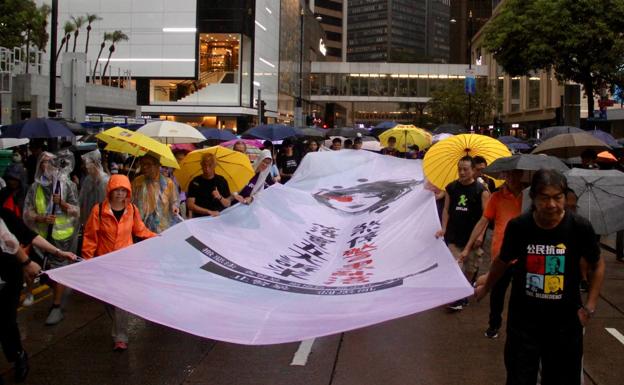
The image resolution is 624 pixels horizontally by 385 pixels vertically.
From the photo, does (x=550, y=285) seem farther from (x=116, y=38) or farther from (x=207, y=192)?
(x=116, y=38)

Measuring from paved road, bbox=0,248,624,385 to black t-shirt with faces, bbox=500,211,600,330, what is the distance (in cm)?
181

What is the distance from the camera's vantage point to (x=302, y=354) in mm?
6449

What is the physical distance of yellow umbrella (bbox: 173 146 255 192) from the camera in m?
9.41

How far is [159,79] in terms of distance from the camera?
57.4 metres

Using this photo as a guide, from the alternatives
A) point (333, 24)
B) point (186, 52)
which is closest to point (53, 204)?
point (186, 52)

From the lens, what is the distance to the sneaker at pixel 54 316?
735cm

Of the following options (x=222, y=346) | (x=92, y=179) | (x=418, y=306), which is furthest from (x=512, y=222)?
(x=92, y=179)

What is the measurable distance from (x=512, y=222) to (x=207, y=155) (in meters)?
5.21

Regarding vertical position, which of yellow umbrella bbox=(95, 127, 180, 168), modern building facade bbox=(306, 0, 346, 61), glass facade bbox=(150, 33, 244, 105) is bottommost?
yellow umbrella bbox=(95, 127, 180, 168)

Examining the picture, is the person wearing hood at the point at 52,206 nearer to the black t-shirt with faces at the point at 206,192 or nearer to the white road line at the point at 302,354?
the black t-shirt with faces at the point at 206,192

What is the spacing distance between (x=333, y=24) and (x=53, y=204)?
136 meters

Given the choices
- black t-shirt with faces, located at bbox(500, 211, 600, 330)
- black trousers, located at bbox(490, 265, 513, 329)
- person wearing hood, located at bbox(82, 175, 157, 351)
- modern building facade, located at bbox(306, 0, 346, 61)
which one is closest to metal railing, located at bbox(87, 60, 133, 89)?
person wearing hood, located at bbox(82, 175, 157, 351)

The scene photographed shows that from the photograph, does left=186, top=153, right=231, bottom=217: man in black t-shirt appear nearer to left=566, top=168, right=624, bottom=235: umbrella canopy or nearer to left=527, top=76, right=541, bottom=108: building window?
left=566, top=168, right=624, bottom=235: umbrella canopy

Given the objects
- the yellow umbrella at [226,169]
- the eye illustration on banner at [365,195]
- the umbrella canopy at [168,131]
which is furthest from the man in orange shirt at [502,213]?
the umbrella canopy at [168,131]
